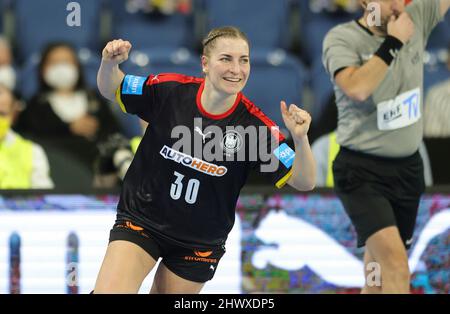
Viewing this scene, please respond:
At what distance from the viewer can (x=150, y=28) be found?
340 inches

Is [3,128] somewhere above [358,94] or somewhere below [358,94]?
above

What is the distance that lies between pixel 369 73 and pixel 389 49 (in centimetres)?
16

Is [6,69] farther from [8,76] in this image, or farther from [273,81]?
[273,81]

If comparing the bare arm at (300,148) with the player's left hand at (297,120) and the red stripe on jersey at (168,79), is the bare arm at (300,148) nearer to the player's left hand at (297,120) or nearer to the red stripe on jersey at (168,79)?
the player's left hand at (297,120)

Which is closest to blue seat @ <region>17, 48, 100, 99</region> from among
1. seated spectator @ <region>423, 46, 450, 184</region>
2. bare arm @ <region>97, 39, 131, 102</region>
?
seated spectator @ <region>423, 46, 450, 184</region>

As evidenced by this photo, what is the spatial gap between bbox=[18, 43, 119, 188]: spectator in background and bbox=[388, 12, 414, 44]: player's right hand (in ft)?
8.38

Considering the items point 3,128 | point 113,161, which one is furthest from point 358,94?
point 3,128

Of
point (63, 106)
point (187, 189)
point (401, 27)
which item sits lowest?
point (187, 189)

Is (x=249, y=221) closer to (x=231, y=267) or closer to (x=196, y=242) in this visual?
(x=231, y=267)

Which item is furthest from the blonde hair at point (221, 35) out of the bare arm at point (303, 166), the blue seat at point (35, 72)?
the blue seat at point (35, 72)

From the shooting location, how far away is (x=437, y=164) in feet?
23.3

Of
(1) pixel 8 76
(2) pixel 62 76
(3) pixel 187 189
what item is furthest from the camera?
(1) pixel 8 76
